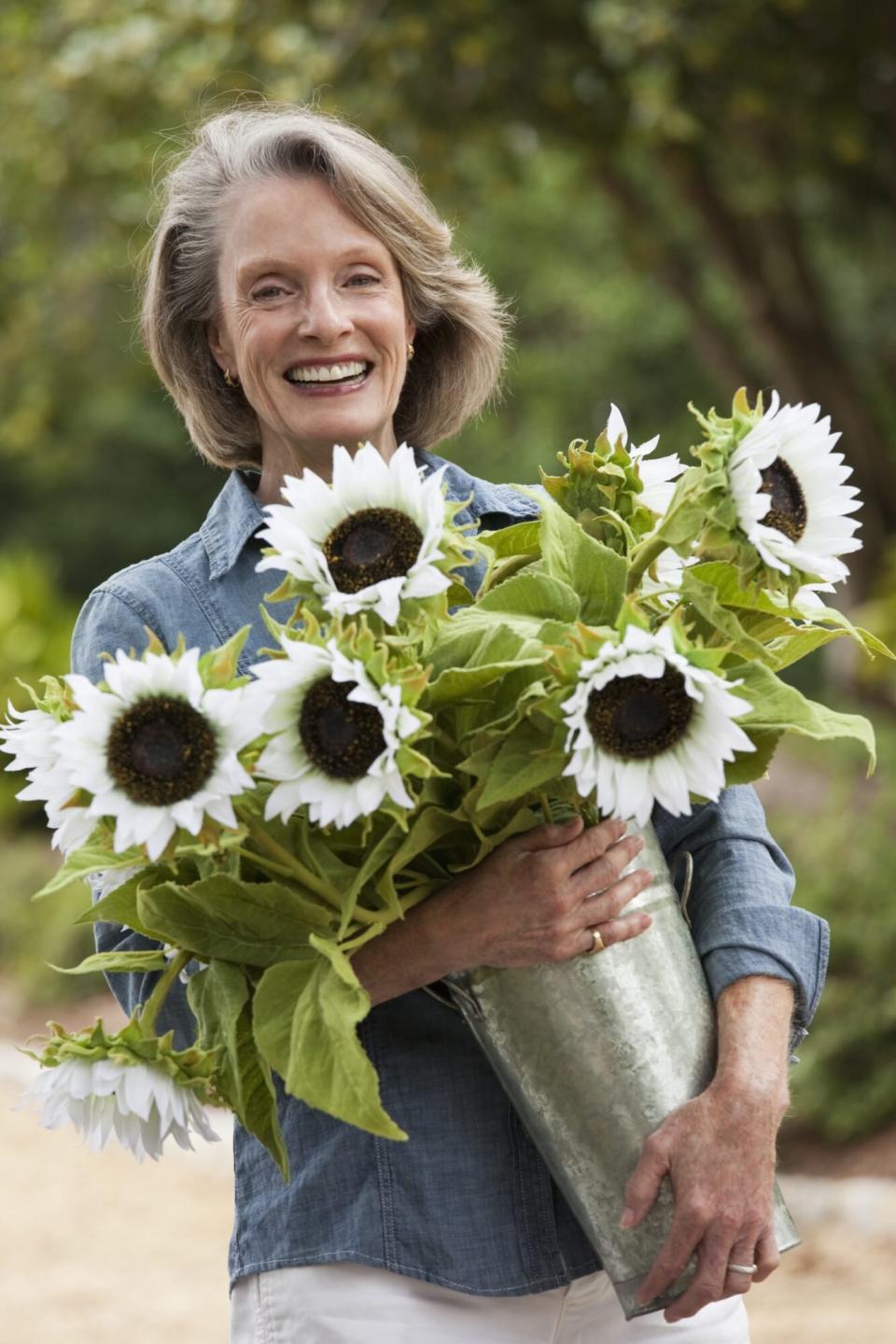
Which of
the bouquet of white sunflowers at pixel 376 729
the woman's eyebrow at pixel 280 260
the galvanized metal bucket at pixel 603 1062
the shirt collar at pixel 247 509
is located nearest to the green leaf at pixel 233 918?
the bouquet of white sunflowers at pixel 376 729

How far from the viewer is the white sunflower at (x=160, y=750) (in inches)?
61.3

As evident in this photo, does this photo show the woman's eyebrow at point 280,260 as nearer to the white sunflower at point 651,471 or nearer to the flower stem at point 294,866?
the white sunflower at point 651,471

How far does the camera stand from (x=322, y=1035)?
1686 mm

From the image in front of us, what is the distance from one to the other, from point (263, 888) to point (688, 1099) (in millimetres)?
526

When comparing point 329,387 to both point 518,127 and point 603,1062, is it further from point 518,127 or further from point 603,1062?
point 518,127

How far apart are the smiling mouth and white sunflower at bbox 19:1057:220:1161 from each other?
0.92 meters

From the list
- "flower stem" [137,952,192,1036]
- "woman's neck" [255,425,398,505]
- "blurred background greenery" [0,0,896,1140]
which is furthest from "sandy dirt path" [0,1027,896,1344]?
"flower stem" [137,952,192,1036]

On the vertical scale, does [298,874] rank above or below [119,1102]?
above

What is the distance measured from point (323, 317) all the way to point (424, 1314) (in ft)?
3.93

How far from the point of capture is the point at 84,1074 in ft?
5.85

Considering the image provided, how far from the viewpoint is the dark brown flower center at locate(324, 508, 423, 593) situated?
1.64 m

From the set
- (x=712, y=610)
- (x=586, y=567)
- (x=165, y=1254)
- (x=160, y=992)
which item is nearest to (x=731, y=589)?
(x=712, y=610)

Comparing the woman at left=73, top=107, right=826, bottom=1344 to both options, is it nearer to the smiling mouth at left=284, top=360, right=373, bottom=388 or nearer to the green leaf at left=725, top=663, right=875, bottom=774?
the smiling mouth at left=284, top=360, right=373, bottom=388

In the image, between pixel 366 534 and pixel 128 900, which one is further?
pixel 128 900
